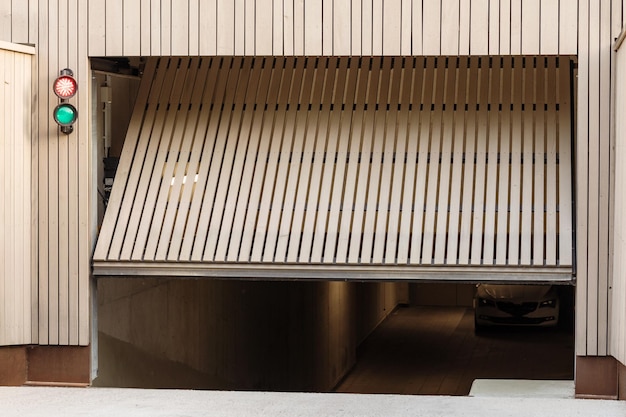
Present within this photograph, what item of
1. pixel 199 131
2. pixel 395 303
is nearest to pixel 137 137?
pixel 199 131

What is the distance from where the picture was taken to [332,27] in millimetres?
7801

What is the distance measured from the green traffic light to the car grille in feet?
36.4

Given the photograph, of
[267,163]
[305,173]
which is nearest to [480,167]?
[305,173]

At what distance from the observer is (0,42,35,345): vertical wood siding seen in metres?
8.00

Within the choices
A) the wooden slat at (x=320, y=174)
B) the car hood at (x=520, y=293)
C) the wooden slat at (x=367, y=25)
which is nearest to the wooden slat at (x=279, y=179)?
the wooden slat at (x=320, y=174)

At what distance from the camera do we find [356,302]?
19.6m

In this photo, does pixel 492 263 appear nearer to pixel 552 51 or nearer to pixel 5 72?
pixel 552 51

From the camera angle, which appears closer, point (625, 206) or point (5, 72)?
point (625, 206)

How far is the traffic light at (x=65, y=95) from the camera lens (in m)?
8.02

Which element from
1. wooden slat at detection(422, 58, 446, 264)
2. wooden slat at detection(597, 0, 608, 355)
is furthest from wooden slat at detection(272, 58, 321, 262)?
wooden slat at detection(597, 0, 608, 355)

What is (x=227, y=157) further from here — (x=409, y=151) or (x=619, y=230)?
(x=619, y=230)

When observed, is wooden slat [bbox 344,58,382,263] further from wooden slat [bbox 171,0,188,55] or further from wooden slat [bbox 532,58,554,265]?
wooden slat [bbox 171,0,188,55]

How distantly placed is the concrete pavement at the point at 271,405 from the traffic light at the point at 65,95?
2212mm

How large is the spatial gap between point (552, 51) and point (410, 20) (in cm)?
114
